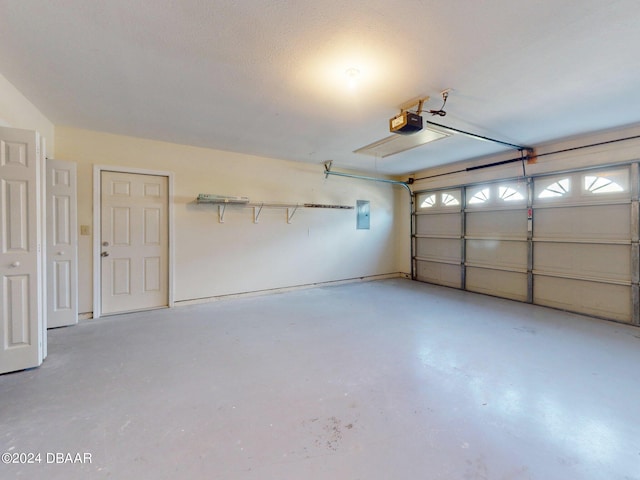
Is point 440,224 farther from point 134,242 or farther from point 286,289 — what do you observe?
point 134,242

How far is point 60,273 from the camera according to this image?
332 centimetres

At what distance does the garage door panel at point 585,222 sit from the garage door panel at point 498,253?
392mm

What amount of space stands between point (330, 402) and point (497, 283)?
454 cm

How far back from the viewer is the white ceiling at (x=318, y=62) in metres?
1.74

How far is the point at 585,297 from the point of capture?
4.05 m

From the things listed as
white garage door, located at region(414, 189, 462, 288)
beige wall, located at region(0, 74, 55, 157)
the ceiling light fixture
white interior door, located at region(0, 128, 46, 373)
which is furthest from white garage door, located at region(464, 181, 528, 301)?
beige wall, located at region(0, 74, 55, 157)

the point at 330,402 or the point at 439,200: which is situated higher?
the point at 439,200

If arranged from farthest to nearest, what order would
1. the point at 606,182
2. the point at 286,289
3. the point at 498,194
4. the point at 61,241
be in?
the point at 286,289 < the point at 498,194 < the point at 606,182 < the point at 61,241

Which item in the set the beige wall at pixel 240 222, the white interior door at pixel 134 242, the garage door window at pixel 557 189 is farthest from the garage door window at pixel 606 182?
the white interior door at pixel 134 242

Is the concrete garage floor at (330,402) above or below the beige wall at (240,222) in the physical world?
below

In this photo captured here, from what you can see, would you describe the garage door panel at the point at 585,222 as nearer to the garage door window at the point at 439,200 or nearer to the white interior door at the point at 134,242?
the garage door window at the point at 439,200

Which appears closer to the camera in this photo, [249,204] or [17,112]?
[17,112]

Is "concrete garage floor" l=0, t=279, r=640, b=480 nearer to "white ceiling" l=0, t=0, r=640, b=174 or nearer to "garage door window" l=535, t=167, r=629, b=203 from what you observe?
"garage door window" l=535, t=167, r=629, b=203

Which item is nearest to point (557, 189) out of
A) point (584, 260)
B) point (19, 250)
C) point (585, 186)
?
point (585, 186)
